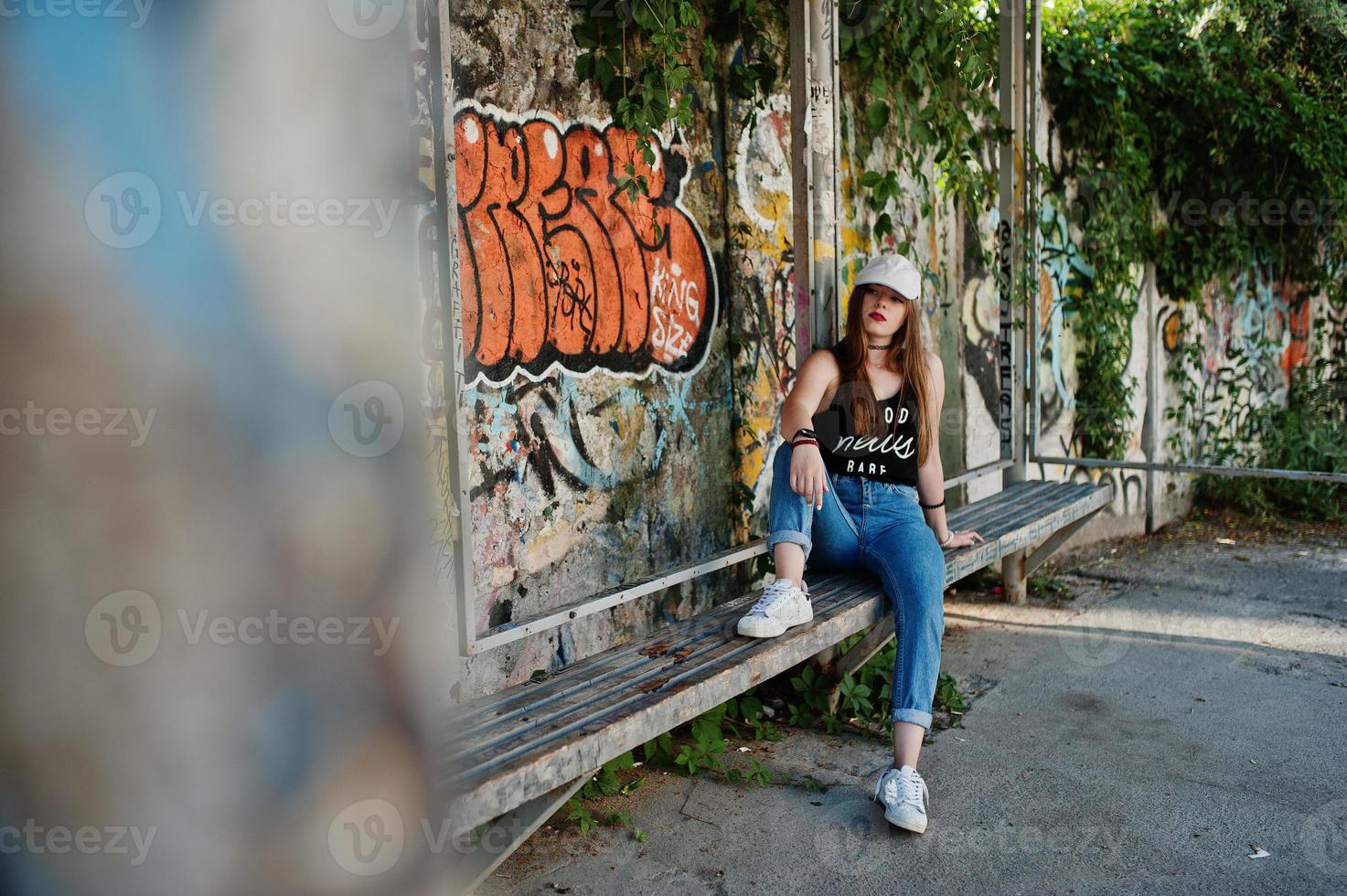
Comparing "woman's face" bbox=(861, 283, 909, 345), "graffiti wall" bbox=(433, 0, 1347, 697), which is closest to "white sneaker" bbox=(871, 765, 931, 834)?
"graffiti wall" bbox=(433, 0, 1347, 697)

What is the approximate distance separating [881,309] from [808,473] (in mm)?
678

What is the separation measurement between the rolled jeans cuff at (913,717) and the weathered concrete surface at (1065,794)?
10.6 inches

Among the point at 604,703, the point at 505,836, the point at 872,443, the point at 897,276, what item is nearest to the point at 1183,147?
the point at 897,276

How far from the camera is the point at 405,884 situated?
1516 mm

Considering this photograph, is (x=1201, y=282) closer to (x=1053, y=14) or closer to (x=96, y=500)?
(x=1053, y=14)

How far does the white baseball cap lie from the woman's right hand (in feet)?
2.07

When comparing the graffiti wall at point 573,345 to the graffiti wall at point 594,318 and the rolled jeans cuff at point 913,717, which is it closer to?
the graffiti wall at point 594,318

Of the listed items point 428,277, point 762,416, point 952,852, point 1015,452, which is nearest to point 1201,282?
point 1015,452

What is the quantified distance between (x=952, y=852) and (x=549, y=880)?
1064mm

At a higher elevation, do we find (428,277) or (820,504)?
(428,277)

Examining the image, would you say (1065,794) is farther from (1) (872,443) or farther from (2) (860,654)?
(1) (872,443)

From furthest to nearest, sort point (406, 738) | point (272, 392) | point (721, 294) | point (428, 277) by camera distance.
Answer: point (721, 294) < point (428, 277) < point (406, 738) < point (272, 392)

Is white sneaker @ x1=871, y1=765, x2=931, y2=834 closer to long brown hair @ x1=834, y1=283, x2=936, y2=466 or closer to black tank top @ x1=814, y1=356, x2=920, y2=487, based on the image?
black tank top @ x1=814, y1=356, x2=920, y2=487

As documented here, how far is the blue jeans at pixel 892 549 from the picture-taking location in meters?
3.17
